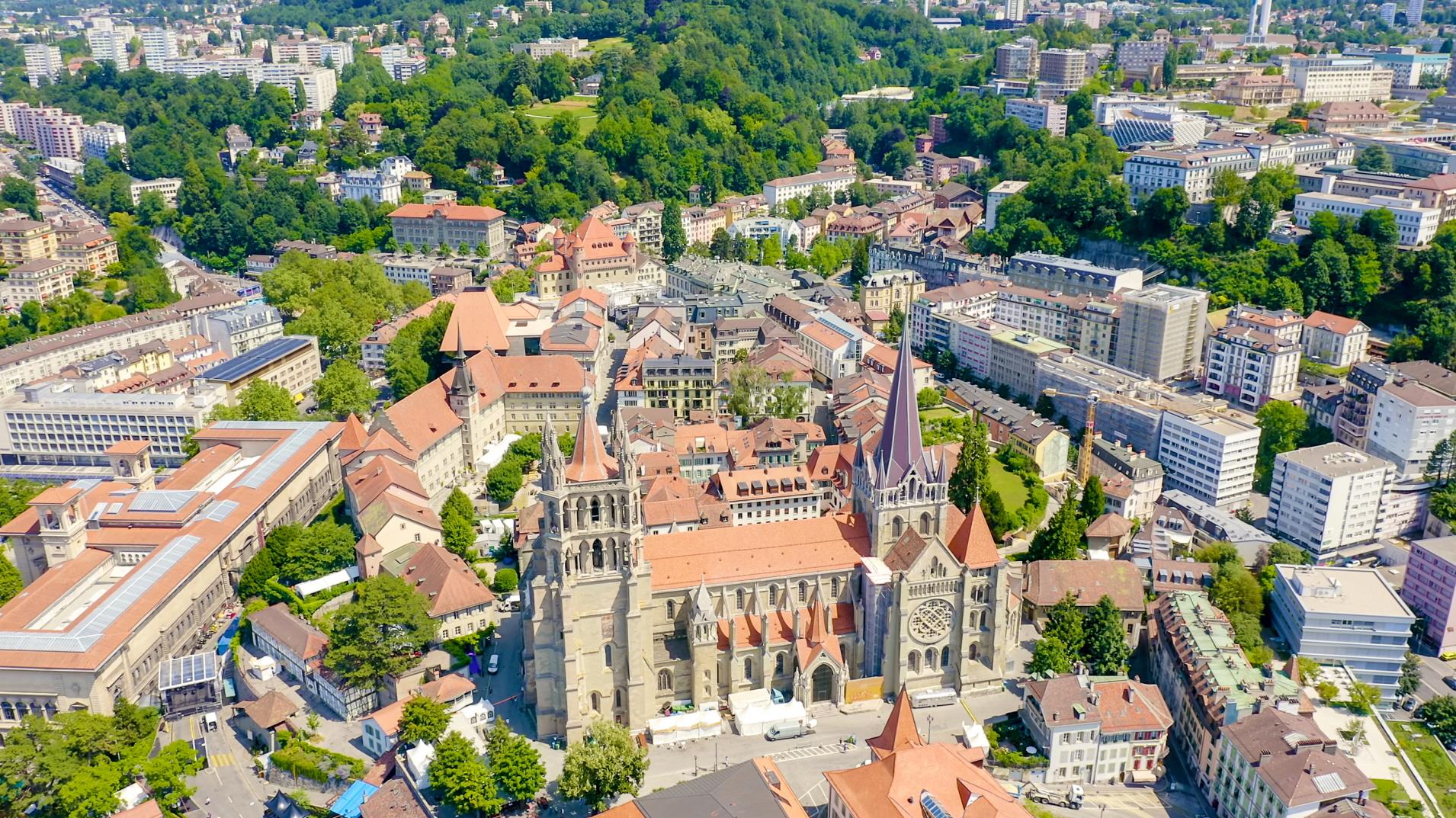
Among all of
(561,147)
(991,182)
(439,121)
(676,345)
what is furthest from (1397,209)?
(439,121)

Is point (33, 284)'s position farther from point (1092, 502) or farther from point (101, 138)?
point (1092, 502)

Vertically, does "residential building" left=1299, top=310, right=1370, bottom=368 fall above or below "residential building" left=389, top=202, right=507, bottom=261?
below

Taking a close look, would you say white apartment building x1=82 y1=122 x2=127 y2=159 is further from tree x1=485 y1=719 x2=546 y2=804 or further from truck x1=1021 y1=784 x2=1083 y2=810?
truck x1=1021 y1=784 x2=1083 y2=810

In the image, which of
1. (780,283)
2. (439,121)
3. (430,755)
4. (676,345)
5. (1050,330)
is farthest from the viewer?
(439,121)

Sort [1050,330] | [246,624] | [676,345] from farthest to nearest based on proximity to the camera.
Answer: [1050,330] → [676,345] → [246,624]

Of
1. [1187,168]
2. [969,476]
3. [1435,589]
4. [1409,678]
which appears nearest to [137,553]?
[969,476]

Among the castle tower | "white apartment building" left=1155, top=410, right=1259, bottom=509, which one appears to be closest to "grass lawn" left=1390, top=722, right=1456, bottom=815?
"white apartment building" left=1155, top=410, right=1259, bottom=509

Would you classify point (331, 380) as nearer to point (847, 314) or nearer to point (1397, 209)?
point (847, 314)

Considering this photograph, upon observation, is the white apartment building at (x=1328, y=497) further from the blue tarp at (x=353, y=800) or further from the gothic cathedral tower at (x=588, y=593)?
the blue tarp at (x=353, y=800)
